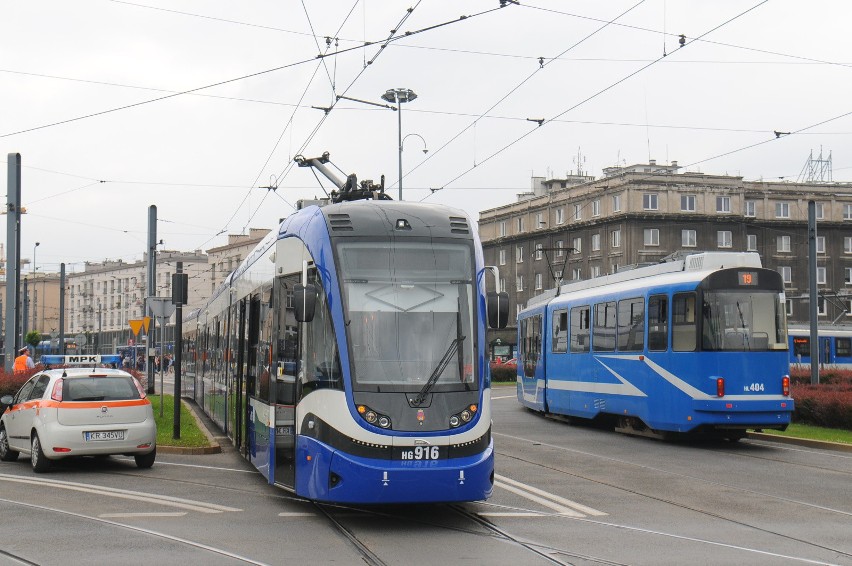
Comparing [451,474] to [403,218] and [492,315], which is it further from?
[403,218]

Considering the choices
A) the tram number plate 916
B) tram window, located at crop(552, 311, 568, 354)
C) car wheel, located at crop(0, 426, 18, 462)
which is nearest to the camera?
the tram number plate 916

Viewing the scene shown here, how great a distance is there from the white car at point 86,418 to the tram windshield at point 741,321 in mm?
10125

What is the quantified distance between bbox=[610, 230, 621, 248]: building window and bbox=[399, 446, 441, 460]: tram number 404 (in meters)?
74.7

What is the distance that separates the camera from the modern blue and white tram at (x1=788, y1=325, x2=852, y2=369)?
51.4 meters

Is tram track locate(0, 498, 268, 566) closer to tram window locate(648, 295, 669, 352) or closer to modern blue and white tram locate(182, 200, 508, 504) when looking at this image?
modern blue and white tram locate(182, 200, 508, 504)

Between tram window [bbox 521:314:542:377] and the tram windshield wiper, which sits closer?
the tram windshield wiper

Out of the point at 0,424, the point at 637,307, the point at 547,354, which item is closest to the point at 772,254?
the point at 547,354

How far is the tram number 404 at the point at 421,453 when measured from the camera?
11.1 m

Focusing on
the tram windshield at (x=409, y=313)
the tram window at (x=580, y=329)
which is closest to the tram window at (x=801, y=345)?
the tram window at (x=580, y=329)

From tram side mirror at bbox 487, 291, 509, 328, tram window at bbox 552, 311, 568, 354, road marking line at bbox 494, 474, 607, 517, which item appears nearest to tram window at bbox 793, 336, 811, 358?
tram window at bbox 552, 311, 568, 354

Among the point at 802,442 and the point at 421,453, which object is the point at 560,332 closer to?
the point at 802,442

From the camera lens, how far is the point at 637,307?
903 inches

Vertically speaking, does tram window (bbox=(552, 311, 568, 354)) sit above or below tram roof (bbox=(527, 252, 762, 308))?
below

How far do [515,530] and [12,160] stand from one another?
2032 centimetres
